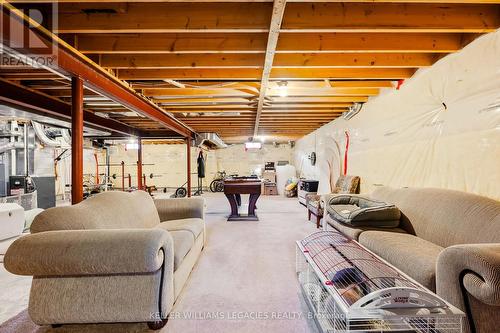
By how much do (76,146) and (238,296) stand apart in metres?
2.14

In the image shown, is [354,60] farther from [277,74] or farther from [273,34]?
[273,34]

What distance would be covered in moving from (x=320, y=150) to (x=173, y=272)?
596cm

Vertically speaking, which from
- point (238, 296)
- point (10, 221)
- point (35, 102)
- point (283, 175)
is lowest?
point (238, 296)

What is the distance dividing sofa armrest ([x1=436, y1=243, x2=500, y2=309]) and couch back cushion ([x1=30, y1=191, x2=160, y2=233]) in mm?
2344

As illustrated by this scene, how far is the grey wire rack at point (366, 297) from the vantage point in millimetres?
1166

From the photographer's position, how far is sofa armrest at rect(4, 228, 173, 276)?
1.42 m

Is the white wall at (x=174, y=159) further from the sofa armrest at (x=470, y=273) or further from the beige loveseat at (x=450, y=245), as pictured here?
the sofa armrest at (x=470, y=273)

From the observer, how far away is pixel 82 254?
143 centimetres

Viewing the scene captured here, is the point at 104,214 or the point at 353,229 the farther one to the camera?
the point at 353,229

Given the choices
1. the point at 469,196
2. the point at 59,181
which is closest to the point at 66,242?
the point at 469,196

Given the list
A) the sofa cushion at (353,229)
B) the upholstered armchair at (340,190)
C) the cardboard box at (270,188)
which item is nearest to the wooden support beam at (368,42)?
the sofa cushion at (353,229)

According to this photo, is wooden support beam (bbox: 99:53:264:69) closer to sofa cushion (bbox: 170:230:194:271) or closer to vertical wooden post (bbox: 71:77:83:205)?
vertical wooden post (bbox: 71:77:83:205)

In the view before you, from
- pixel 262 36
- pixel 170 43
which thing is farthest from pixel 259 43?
pixel 170 43

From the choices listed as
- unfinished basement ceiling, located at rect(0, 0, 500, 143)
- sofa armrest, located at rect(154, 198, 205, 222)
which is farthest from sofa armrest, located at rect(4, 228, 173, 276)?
unfinished basement ceiling, located at rect(0, 0, 500, 143)
